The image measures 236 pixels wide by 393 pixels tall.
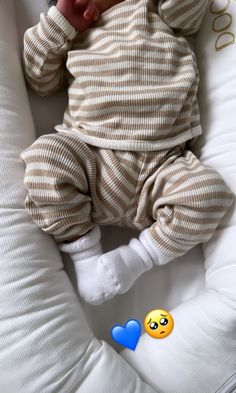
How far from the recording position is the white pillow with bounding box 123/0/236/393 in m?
0.78

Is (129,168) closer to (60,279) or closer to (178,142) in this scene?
(178,142)

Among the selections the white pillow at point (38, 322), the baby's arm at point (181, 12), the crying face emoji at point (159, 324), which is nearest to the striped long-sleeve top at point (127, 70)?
the baby's arm at point (181, 12)

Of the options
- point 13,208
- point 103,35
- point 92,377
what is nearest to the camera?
point 92,377

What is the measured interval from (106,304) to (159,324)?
138mm

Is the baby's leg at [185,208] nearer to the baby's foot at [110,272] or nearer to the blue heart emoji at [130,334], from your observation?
the baby's foot at [110,272]

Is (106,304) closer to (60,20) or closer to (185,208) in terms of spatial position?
(185,208)

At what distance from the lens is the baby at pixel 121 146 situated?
33.2 inches

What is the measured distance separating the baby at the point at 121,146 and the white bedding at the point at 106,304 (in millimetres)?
45

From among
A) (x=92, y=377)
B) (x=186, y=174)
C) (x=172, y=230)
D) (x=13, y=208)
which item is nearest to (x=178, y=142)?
(x=186, y=174)

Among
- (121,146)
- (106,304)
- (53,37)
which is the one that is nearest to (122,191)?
(121,146)

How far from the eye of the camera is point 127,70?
91 cm

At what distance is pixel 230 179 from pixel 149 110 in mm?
220

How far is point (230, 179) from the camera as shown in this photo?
0.92 m

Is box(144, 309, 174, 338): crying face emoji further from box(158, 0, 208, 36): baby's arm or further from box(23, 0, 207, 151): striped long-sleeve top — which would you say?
box(158, 0, 208, 36): baby's arm
